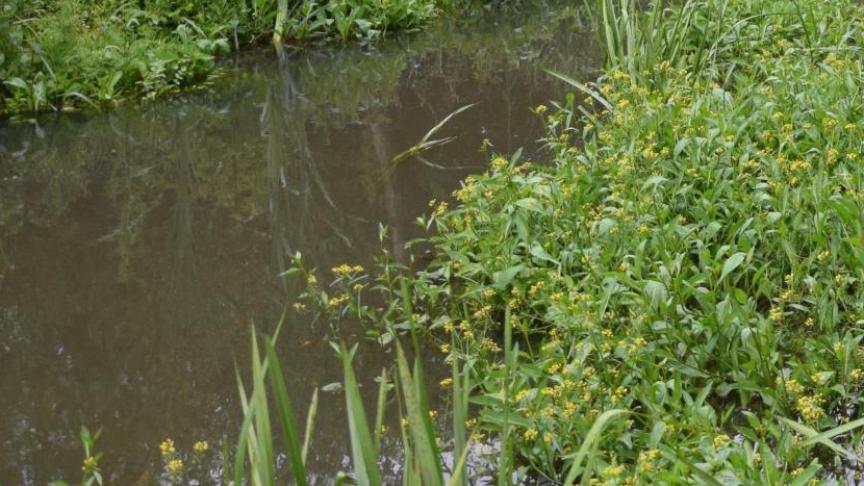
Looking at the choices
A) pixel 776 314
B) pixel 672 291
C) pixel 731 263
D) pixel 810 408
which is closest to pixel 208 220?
Result: pixel 672 291

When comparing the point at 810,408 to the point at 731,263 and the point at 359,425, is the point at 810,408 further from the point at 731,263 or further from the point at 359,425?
the point at 359,425

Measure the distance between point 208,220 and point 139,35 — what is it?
3.53 metres

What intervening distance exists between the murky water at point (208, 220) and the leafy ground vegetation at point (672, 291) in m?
0.50

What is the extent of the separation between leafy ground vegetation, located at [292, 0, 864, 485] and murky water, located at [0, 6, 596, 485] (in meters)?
0.50

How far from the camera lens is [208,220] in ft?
18.5

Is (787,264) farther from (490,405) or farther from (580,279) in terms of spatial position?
(490,405)

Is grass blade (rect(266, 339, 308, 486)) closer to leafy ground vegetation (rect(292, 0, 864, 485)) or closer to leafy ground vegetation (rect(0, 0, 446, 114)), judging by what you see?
leafy ground vegetation (rect(292, 0, 864, 485))

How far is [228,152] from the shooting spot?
263 inches

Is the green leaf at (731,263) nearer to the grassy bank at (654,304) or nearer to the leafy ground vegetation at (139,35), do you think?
the grassy bank at (654,304)

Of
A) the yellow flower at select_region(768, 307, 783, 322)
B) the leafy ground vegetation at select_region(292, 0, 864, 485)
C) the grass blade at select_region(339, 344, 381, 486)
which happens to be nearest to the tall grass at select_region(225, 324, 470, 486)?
the grass blade at select_region(339, 344, 381, 486)

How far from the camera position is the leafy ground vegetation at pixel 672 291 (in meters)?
3.15

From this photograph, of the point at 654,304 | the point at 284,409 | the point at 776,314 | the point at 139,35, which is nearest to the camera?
the point at 284,409

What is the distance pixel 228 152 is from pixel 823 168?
3622 mm

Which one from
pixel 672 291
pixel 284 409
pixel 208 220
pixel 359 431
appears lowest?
pixel 208 220
